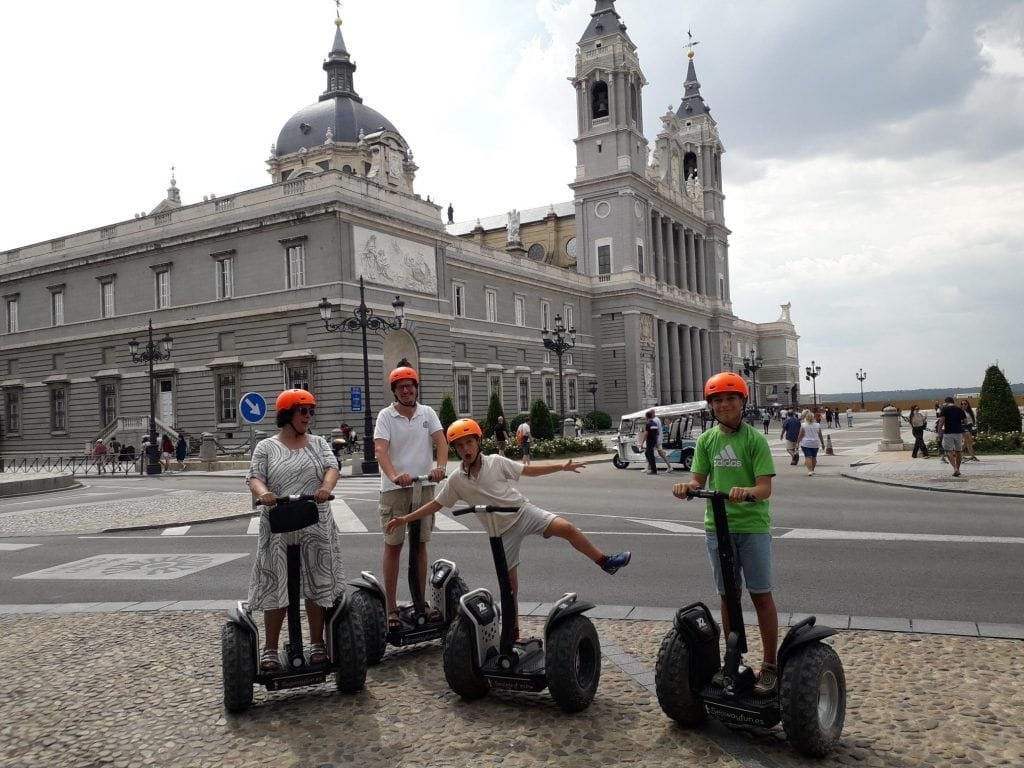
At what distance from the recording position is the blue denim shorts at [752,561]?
417cm

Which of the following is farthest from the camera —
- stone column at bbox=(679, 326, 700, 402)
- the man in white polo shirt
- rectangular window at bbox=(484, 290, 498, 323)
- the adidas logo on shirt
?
stone column at bbox=(679, 326, 700, 402)

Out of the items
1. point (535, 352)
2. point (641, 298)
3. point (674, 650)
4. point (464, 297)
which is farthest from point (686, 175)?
point (674, 650)

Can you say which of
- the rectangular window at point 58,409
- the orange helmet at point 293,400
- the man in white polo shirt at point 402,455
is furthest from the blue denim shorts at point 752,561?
the rectangular window at point 58,409

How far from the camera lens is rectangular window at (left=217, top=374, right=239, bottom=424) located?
3647cm

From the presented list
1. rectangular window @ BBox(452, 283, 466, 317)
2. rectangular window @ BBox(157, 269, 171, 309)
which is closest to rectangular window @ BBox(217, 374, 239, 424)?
rectangular window @ BBox(157, 269, 171, 309)

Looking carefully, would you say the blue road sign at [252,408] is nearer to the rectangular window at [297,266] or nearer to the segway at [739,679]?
the segway at [739,679]

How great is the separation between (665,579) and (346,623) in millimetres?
4004

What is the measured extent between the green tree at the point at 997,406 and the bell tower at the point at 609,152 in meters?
34.4

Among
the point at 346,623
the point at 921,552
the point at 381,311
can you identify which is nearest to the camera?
the point at 346,623

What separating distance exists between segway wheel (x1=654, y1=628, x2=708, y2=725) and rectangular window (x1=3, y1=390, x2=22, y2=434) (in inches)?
1909

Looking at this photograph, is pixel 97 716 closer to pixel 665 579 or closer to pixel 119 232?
pixel 665 579

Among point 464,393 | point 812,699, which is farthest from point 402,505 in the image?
point 464,393

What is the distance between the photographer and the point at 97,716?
15.4 feet

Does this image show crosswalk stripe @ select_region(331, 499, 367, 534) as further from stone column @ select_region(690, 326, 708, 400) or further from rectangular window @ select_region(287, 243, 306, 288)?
stone column @ select_region(690, 326, 708, 400)
